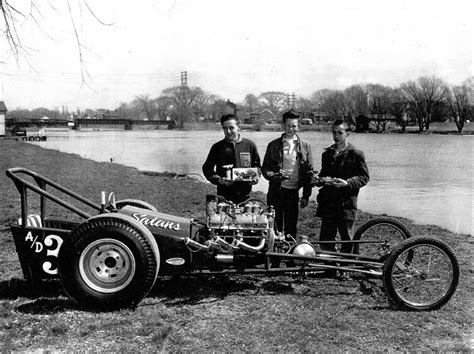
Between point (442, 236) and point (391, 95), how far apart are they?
294 ft

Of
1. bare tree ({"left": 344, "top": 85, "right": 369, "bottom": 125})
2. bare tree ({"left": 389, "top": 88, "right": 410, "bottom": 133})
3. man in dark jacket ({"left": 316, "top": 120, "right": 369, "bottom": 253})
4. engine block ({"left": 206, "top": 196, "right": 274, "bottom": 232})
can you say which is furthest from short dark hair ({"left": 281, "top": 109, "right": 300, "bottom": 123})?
bare tree ({"left": 344, "top": 85, "right": 369, "bottom": 125})

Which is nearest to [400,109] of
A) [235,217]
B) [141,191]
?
[141,191]

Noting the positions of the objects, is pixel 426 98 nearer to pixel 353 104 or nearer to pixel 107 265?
pixel 353 104

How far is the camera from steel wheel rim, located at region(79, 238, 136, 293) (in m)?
4.22

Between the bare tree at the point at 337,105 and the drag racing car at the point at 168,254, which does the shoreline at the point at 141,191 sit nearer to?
the drag racing car at the point at 168,254

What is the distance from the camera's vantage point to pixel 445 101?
75.2 metres

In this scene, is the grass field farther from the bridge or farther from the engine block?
the bridge

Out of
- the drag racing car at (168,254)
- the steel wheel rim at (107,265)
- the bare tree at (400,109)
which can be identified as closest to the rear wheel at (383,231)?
the drag racing car at (168,254)

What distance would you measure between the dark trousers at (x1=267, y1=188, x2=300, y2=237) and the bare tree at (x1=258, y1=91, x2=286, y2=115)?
5938 inches

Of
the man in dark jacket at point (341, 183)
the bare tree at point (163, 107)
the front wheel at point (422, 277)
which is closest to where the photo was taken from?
the front wheel at point (422, 277)

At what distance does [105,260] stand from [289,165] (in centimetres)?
231

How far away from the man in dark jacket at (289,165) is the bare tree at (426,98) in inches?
2901

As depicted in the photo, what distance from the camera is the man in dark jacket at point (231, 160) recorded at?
5512 millimetres

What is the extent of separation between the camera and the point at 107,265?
4.34m
